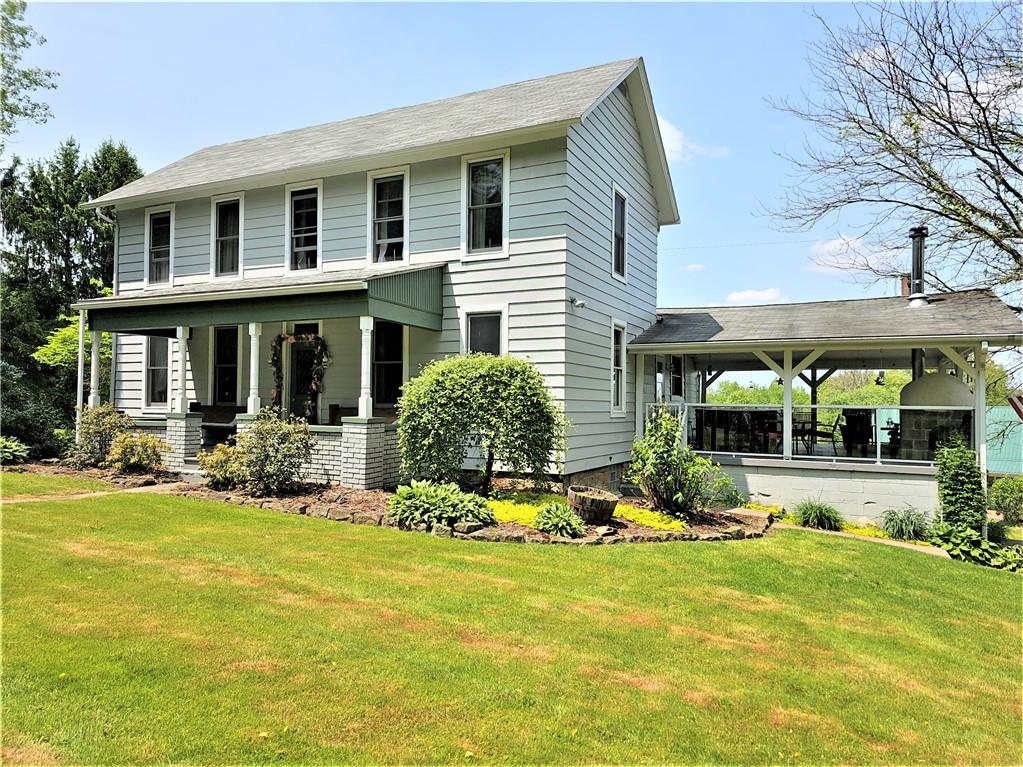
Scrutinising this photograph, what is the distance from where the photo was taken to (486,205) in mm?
11719

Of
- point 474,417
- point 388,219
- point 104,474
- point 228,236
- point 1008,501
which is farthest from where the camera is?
point 1008,501

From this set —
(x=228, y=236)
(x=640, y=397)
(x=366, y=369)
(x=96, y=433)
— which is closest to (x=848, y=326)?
(x=640, y=397)

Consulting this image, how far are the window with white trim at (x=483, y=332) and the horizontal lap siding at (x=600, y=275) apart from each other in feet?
4.81

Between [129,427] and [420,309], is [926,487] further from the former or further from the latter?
[129,427]

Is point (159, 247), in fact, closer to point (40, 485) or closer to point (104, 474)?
point (104, 474)

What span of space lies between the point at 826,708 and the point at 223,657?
12.5 feet

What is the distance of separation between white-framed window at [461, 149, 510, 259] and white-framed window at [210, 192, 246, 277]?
575 cm

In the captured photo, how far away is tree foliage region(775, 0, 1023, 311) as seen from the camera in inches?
376

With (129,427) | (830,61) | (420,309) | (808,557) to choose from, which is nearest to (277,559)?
(420,309)

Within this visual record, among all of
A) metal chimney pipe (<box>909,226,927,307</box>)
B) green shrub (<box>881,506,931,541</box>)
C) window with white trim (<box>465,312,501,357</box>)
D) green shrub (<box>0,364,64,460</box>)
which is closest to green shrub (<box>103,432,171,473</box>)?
green shrub (<box>0,364,64,460</box>)

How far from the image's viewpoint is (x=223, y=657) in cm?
392

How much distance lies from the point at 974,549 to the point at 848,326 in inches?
184

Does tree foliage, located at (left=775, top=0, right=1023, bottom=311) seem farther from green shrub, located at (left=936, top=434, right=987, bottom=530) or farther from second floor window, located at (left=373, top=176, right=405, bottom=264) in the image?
second floor window, located at (left=373, top=176, right=405, bottom=264)

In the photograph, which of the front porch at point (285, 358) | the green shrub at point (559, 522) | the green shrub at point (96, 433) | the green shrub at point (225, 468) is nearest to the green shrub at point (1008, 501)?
the green shrub at point (559, 522)
